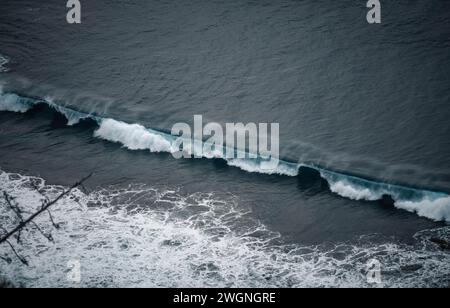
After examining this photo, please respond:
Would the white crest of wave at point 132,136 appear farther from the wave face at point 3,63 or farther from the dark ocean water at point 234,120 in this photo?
the wave face at point 3,63

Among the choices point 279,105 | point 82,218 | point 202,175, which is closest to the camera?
point 82,218

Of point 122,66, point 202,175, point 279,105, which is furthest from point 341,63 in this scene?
point 122,66

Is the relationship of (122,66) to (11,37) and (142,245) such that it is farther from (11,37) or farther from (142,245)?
(142,245)

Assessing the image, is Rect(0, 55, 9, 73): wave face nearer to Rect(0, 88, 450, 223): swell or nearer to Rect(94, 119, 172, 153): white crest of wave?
Rect(0, 88, 450, 223): swell

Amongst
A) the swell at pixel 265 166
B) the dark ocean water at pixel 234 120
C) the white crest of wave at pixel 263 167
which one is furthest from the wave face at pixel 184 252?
the white crest of wave at pixel 263 167

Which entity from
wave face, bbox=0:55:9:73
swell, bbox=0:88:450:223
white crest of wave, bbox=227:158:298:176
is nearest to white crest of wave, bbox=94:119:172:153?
swell, bbox=0:88:450:223

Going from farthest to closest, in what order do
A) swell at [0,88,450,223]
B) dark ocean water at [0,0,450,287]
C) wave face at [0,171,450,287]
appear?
swell at [0,88,450,223], dark ocean water at [0,0,450,287], wave face at [0,171,450,287]

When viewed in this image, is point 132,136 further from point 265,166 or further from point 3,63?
point 3,63
